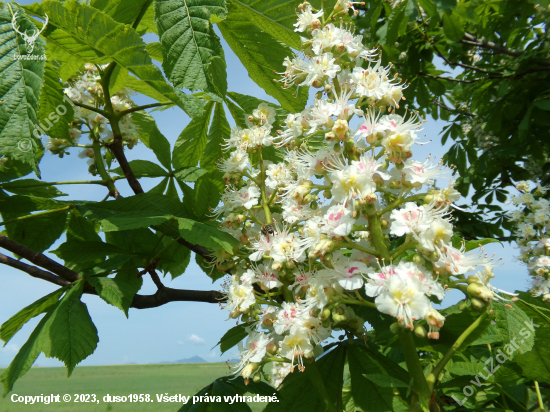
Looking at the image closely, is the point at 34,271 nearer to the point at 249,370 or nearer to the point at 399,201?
the point at 249,370

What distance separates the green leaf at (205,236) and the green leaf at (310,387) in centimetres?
39

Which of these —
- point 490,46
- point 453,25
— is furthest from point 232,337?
point 490,46

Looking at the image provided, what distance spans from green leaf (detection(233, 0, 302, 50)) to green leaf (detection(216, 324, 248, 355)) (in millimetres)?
953

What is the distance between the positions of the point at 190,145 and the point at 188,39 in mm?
759

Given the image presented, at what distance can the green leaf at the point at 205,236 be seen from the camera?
3.47 ft

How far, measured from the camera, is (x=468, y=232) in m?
3.71

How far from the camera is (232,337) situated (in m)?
1.31

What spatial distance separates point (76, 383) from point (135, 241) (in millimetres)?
870

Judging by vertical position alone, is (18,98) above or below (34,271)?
above

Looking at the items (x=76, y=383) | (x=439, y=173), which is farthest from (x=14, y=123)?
(x=76, y=383)

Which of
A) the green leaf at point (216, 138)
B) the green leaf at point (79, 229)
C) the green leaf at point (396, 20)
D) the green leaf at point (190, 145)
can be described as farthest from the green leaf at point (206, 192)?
the green leaf at point (396, 20)

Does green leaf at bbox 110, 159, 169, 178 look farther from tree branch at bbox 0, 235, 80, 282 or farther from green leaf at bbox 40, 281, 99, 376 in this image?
green leaf at bbox 40, 281, 99, 376

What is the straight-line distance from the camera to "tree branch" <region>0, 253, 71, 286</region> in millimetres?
1232

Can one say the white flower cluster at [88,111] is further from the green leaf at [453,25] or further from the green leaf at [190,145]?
the green leaf at [453,25]
